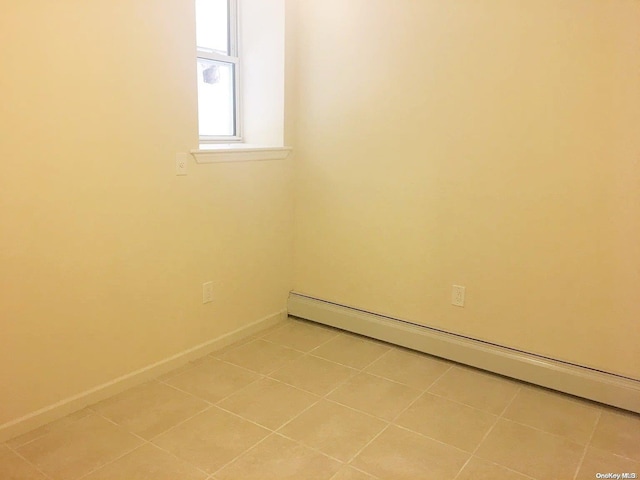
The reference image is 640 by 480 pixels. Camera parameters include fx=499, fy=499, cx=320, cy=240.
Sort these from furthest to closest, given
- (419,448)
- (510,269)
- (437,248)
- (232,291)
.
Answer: (232,291) < (437,248) < (510,269) < (419,448)

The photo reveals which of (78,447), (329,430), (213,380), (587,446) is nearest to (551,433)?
(587,446)

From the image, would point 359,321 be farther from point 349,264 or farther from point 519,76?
point 519,76

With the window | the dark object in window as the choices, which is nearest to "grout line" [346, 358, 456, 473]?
the window

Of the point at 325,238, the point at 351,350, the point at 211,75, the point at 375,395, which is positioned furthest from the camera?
the point at 325,238

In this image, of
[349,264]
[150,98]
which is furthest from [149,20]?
[349,264]

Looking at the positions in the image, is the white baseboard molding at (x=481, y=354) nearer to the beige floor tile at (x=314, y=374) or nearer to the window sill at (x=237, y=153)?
the beige floor tile at (x=314, y=374)

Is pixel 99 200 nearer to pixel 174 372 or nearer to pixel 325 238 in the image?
pixel 174 372

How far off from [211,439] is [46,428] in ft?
2.35

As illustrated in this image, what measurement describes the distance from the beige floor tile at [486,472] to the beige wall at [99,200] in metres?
1.61

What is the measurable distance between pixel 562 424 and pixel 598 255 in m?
0.80

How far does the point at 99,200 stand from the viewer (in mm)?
2246

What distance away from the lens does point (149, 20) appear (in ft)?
7.66

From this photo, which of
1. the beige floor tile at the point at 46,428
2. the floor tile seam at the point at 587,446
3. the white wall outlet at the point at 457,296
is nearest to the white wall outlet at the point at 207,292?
the beige floor tile at the point at 46,428

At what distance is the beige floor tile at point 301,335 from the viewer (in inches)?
121
